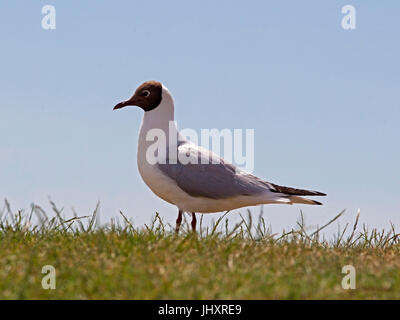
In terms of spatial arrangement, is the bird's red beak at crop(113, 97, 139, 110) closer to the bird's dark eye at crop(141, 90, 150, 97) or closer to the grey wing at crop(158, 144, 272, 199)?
the bird's dark eye at crop(141, 90, 150, 97)

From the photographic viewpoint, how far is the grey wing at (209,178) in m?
7.75

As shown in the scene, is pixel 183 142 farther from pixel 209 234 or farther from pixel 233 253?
pixel 233 253

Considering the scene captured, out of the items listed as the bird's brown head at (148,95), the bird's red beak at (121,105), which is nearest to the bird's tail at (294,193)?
the bird's brown head at (148,95)

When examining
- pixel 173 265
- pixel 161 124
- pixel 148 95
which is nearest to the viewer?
pixel 173 265

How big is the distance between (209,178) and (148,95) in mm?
1598

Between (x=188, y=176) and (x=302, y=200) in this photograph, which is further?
(x=302, y=200)

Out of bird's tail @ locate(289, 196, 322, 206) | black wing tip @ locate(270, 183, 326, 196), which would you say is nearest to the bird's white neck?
black wing tip @ locate(270, 183, 326, 196)

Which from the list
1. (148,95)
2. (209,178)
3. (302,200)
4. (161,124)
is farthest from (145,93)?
(302,200)

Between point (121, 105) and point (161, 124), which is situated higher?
point (121, 105)

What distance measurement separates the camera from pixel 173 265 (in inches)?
206

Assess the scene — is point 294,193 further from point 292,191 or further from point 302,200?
point 302,200

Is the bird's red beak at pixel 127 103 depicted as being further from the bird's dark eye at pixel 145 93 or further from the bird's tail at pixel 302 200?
the bird's tail at pixel 302 200
